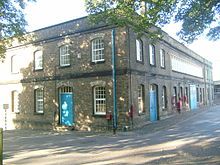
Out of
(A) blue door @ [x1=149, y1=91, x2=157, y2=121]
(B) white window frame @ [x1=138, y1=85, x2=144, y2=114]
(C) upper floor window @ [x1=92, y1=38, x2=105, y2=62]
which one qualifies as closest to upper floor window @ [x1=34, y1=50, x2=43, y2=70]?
(C) upper floor window @ [x1=92, y1=38, x2=105, y2=62]

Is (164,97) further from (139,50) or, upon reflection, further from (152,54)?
(139,50)

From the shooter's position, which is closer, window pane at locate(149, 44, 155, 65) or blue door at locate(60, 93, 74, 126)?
blue door at locate(60, 93, 74, 126)

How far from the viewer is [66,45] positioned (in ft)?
78.4

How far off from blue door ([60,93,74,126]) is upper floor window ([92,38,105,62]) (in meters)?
3.30

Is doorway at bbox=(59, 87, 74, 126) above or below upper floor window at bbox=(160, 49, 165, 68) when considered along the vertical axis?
below

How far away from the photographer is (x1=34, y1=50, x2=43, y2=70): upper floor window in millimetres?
25922

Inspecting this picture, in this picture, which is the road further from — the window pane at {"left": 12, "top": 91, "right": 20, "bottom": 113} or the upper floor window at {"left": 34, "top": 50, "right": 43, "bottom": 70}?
the window pane at {"left": 12, "top": 91, "right": 20, "bottom": 113}

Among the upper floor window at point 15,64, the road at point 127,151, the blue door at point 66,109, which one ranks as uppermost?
the upper floor window at point 15,64

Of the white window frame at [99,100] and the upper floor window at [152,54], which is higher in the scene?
the upper floor window at [152,54]

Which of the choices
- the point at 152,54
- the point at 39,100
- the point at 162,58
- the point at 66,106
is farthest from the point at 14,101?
the point at 162,58

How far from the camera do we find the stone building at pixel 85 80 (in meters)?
20.8

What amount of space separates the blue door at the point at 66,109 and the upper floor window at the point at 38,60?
3577mm

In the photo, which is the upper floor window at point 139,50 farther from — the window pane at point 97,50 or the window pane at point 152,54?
the window pane at point 97,50

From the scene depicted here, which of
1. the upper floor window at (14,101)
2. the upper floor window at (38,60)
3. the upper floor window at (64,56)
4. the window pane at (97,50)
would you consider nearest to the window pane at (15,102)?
the upper floor window at (14,101)
